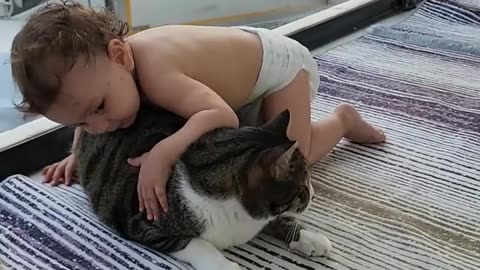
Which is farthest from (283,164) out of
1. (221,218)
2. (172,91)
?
(172,91)

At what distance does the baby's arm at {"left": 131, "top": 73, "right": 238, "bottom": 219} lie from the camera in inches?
37.9

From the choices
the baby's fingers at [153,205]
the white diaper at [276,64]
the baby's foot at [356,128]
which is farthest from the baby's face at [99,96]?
the baby's foot at [356,128]

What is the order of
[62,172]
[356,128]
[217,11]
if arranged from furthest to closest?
1. [217,11]
2. [356,128]
3. [62,172]

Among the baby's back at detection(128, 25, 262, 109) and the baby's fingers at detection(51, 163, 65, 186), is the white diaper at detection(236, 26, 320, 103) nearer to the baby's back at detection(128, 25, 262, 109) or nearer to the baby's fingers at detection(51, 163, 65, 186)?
the baby's back at detection(128, 25, 262, 109)

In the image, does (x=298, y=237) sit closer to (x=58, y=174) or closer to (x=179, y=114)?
(x=179, y=114)

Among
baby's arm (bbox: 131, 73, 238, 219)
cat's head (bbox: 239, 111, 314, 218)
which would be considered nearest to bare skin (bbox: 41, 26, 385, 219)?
baby's arm (bbox: 131, 73, 238, 219)

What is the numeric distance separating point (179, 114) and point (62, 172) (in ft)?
0.96

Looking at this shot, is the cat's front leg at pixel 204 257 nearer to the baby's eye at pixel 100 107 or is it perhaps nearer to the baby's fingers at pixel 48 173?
the baby's eye at pixel 100 107

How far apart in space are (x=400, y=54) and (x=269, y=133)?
927mm

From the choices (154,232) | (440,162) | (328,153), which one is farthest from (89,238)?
(440,162)

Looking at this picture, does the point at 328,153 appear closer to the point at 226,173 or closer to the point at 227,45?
the point at 227,45

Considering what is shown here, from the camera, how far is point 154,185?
962mm

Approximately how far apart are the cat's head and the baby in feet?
0.34

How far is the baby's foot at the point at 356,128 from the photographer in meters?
1.31
